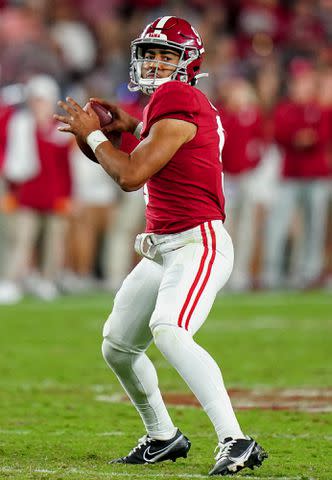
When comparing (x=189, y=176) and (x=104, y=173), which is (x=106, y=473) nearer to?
(x=189, y=176)

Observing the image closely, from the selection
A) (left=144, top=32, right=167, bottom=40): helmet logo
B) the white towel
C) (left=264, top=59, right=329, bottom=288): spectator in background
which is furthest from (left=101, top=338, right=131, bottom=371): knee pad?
(left=264, top=59, right=329, bottom=288): spectator in background

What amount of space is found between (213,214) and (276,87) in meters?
9.44

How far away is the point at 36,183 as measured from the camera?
12391mm

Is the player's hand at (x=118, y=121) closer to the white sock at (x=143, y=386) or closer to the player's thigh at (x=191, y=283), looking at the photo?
the player's thigh at (x=191, y=283)

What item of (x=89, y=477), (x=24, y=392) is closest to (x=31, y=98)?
(x=24, y=392)

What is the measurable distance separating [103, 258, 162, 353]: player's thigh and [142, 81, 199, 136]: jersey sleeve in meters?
0.61

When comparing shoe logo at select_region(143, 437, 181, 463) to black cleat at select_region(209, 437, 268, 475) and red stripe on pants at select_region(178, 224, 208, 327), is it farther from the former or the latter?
red stripe on pants at select_region(178, 224, 208, 327)

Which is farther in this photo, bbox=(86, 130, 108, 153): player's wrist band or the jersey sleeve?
bbox=(86, 130, 108, 153): player's wrist band

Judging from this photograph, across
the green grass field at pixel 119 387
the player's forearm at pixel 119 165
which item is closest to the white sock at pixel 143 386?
the green grass field at pixel 119 387

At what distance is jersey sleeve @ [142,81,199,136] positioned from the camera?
4594 mm

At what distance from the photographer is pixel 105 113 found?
16.5 feet

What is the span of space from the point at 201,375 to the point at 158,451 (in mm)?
559

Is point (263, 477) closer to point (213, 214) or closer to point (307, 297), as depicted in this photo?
point (213, 214)

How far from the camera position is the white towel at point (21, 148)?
40.3 feet
